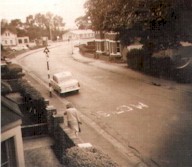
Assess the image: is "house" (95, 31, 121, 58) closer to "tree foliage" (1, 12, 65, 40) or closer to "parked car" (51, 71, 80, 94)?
"parked car" (51, 71, 80, 94)

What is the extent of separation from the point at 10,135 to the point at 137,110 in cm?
1086

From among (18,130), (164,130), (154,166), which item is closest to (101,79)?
(164,130)

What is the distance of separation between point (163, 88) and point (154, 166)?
36.1 ft

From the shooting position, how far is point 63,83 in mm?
19234

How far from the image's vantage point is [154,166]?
1044 cm

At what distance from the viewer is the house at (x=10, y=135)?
19.0ft

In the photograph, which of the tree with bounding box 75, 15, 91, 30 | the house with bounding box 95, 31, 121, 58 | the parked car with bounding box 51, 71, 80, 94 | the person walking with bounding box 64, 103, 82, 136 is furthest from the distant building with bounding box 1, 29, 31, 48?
the house with bounding box 95, 31, 121, 58

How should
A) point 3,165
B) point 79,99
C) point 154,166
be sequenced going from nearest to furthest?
point 3,165 < point 154,166 < point 79,99

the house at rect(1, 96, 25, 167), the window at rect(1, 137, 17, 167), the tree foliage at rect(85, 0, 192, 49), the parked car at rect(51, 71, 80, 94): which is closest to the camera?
the house at rect(1, 96, 25, 167)

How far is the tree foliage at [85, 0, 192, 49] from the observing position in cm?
1797

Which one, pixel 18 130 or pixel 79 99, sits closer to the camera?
pixel 18 130

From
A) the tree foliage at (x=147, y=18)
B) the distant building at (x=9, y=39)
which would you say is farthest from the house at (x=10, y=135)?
the tree foliage at (x=147, y=18)

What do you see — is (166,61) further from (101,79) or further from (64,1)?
(64,1)

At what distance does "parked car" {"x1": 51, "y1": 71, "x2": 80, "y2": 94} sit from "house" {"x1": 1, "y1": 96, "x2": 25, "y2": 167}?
12206 millimetres
